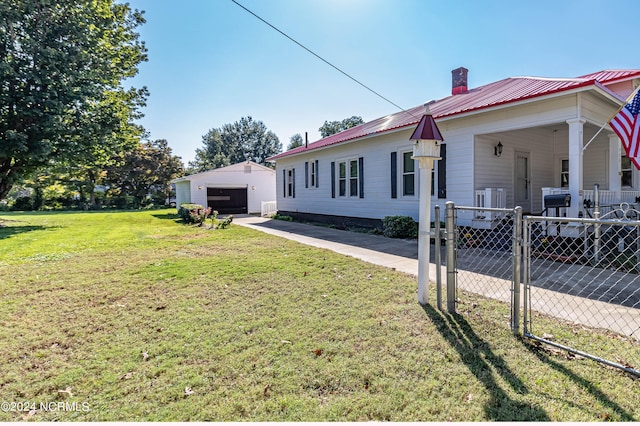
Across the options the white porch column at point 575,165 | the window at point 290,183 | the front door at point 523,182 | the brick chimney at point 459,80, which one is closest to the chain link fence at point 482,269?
the white porch column at point 575,165

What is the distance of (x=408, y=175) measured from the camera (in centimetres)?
1045

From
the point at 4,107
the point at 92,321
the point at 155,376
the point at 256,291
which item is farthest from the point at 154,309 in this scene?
the point at 4,107

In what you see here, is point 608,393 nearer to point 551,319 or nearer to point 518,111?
point 551,319

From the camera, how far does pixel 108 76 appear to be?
547 inches

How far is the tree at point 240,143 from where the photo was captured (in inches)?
2306

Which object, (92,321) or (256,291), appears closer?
(92,321)

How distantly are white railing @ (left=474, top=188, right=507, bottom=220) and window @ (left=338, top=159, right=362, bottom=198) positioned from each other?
450 centimetres

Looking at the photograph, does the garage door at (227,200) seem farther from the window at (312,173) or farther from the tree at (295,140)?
the tree at (295,140)

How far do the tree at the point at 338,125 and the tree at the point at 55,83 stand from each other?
38919 millimetres

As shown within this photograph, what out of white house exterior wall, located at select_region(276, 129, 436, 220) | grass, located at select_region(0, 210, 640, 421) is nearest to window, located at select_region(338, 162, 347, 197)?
white house exterior wall, located at select_region(276, 129, 436, 220)

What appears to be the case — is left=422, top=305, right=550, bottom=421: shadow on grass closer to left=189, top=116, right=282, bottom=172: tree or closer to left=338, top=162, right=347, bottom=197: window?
left=338, top=162, right=347, bottom=197: window

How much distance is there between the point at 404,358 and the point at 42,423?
2518mm

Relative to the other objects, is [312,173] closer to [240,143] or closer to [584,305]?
[584,305]

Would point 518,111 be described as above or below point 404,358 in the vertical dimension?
above
